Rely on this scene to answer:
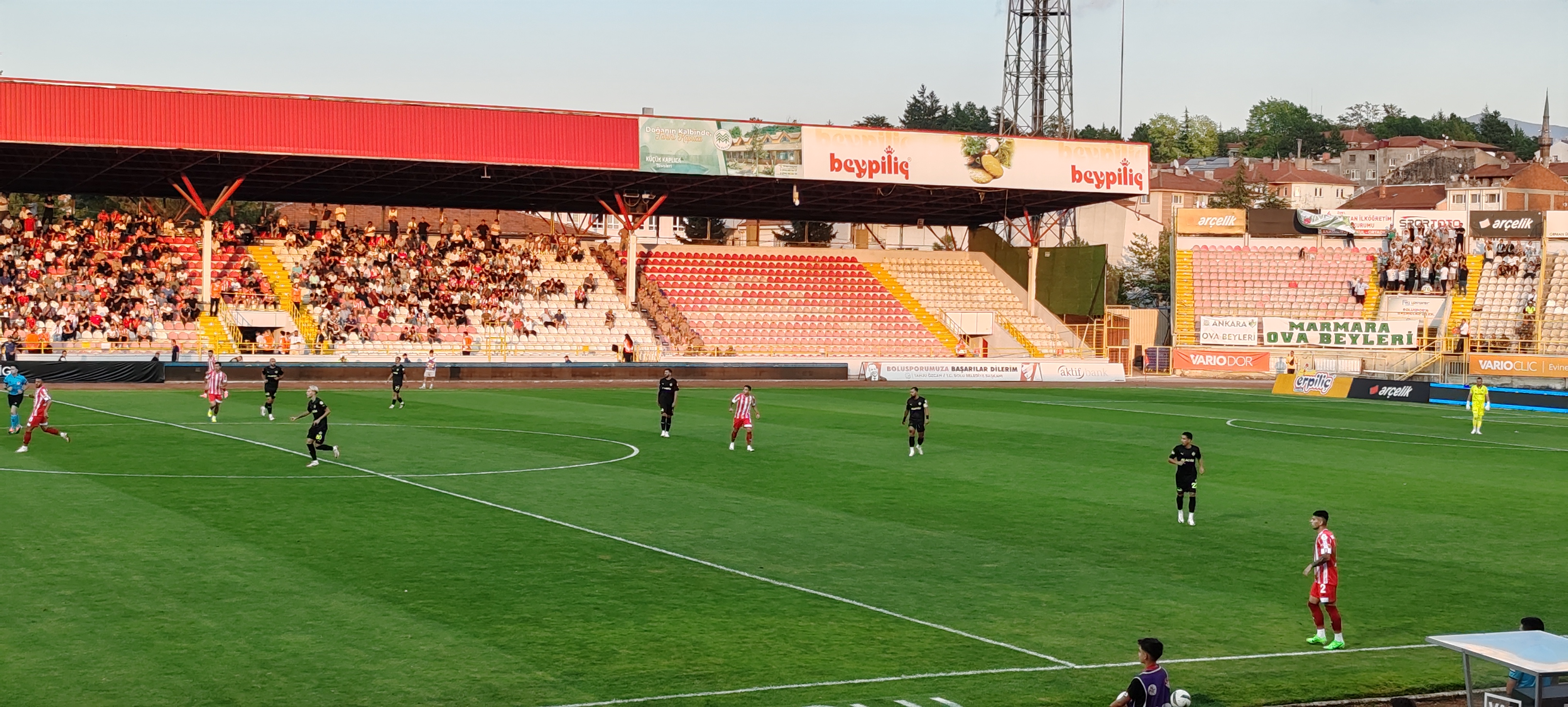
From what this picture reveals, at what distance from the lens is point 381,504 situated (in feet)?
76.7

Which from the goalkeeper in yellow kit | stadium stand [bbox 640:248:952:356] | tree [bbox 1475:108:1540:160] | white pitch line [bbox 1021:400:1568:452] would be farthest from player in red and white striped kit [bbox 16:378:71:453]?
tree [bbox 1475:108:1540:160]

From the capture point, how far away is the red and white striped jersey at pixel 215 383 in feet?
117

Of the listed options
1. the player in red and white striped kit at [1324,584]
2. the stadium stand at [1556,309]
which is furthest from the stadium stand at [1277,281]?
the player in red and white striped kit at [1324,584]

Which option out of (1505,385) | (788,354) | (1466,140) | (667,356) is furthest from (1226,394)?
(1466,140)

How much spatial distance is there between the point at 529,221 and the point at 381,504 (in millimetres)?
61522

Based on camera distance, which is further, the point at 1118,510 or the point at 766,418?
the point at 766,418

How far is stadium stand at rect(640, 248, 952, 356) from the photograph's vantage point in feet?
216

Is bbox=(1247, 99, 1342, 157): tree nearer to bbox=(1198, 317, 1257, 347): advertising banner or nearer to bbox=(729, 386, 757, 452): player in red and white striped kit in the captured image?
bbox=(1198, 317, 1257, 347): advertising banner

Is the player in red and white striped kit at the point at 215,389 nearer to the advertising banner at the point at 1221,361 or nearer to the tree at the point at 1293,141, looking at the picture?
the advertising banner at the point at 1221,361

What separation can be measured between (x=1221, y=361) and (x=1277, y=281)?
A: 22.4 feet

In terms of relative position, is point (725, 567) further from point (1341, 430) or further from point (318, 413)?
point (1341, 430)

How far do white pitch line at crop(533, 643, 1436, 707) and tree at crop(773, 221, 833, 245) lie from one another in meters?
78.2

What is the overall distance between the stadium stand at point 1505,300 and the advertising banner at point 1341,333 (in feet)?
9.55

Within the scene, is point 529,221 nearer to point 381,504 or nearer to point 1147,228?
point 1147,228
